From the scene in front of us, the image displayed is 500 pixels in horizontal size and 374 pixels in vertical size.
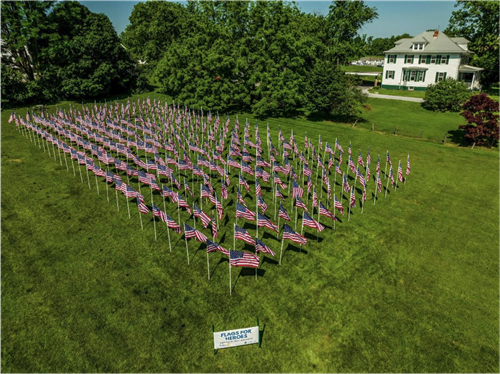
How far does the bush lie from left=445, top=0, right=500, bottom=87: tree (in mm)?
22702

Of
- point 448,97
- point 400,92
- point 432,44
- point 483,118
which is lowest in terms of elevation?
point 483,118

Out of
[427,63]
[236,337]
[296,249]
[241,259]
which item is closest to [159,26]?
[427,63]

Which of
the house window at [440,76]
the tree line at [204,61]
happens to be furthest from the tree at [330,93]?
the house window at [440,76]

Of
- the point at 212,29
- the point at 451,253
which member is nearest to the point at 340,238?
the point at 451,253

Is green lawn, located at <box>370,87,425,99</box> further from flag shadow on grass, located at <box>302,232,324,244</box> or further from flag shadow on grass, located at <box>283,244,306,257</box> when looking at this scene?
flag shadow on grass, located at <box>283,244,306,257</box>

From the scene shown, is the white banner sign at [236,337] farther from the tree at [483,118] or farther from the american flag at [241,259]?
the tree at [483,118]

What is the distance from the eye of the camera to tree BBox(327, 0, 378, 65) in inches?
2566

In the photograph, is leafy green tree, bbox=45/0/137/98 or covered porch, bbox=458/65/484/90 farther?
covered porch, bbox=458/65/484/90

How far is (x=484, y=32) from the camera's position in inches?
3105

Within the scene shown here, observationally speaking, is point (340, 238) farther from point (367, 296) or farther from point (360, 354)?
point (360, 354)

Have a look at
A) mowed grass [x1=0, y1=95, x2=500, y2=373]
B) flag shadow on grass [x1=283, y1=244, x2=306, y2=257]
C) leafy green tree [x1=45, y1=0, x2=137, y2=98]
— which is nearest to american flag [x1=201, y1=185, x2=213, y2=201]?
mowed grass [x1=0, y1=95, x2=500, y2=373]

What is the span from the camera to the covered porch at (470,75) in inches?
2756

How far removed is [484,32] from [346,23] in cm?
4063

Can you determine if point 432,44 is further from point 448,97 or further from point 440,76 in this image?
point 448,97
